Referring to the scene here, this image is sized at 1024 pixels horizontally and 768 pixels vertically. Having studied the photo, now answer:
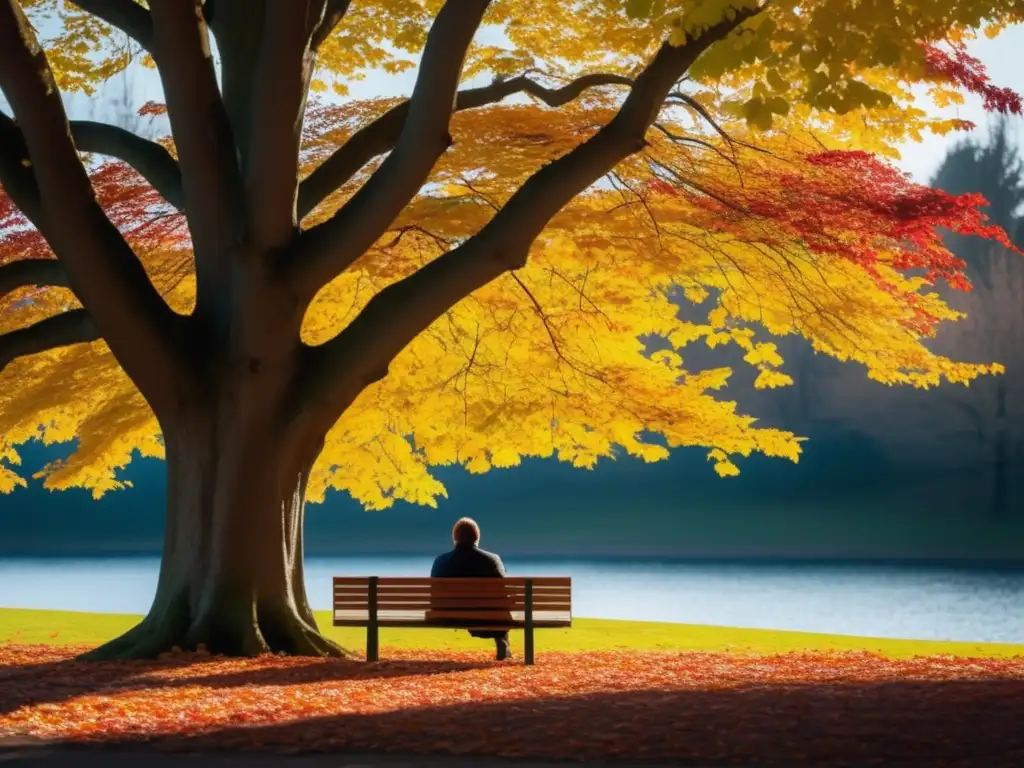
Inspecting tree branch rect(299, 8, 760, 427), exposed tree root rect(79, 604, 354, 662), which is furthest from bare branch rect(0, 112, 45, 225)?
exposed tree root rect(79, 604, 354, 662)

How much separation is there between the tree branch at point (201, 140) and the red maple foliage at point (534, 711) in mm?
3381

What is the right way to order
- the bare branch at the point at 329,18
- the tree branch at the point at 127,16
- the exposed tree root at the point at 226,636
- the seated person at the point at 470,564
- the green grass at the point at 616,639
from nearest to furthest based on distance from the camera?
1. the exposed tree root at the point at 226,636
2. the tree branch at the point at 127,16
3. the seated person at the point at 470,564
4. the bare branch at the point at 329,18
5. the green grass at the point at 616,639

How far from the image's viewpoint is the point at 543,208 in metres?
10.3

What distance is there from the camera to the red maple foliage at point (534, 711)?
6.04 m

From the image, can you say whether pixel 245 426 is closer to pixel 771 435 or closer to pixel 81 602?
pixel 771 435

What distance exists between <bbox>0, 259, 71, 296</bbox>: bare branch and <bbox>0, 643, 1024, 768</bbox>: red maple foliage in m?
3.68

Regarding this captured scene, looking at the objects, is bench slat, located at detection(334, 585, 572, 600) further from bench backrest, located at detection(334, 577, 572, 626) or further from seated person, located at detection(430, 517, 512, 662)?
seated person, located at detection(430, 517, 512, 662)

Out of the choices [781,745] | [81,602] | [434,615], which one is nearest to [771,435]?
[434,615]

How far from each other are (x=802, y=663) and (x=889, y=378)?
4346 millimetres

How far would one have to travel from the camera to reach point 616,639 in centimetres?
1773

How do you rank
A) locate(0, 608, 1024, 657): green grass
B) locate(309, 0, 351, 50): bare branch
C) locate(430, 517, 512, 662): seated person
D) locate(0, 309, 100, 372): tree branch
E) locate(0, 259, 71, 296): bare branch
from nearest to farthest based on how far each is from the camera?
locate(430, 517, 512, 662): seated person, locate(0, 259, 71, 296): bare branch, locate(0, 309, 100, 372): tree branch, locate(309, 0, 351, 50): bare branch, locate(0, 608, 1024, 657): green grass

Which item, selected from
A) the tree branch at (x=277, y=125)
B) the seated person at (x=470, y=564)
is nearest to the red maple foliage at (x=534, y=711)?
the seated person at (x=470, y=564)

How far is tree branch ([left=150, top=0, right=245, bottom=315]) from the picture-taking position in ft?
32.9

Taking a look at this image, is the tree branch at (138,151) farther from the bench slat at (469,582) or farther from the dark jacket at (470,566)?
the dark jacket at (470,566)
